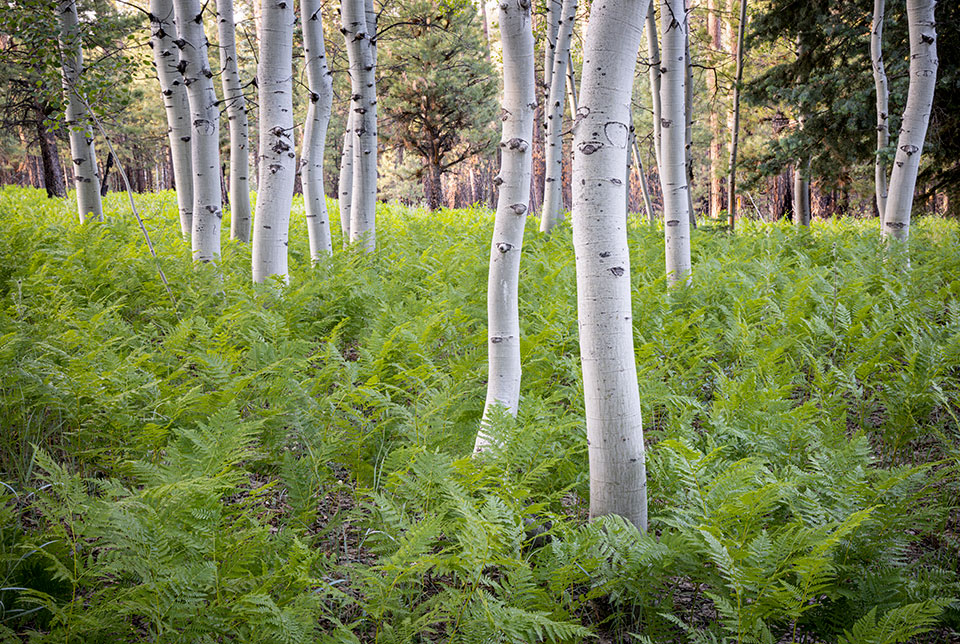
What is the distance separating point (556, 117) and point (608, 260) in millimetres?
9022

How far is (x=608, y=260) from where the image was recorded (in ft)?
8.32

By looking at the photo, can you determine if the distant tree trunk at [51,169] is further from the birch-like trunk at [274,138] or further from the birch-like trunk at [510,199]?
the birch-like trunk at [510,199]

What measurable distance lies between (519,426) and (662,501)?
87 cm

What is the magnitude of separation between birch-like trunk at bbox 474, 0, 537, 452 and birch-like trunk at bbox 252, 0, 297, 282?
3246mm

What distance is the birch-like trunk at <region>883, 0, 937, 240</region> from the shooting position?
7.78 m

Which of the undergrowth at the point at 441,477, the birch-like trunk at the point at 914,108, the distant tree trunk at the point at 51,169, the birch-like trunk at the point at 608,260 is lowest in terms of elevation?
the undergrowth at the point at 441,477

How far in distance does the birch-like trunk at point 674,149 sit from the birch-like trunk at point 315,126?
176 inches

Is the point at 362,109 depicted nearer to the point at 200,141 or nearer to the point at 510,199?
the point at 200,141

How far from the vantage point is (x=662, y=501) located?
2992 mm

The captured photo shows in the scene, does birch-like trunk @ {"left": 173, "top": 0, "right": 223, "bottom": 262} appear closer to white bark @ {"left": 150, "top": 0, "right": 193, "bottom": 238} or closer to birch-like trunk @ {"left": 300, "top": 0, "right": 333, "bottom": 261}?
white bark @ {"left": 150, "top": 0, "right": 193, "bottom": 238}

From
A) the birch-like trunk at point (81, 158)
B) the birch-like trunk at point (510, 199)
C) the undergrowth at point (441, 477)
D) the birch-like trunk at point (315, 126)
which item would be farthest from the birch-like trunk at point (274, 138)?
the birch-like trunk at point (81, 158)

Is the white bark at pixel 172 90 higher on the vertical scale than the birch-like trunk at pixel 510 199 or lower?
higher

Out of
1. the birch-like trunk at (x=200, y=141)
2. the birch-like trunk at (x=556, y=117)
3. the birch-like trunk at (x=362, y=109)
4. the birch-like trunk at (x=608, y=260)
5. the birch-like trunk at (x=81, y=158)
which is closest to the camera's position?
the birch-like trunk at (x=608, y=260)

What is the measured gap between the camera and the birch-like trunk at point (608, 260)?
2455mm
